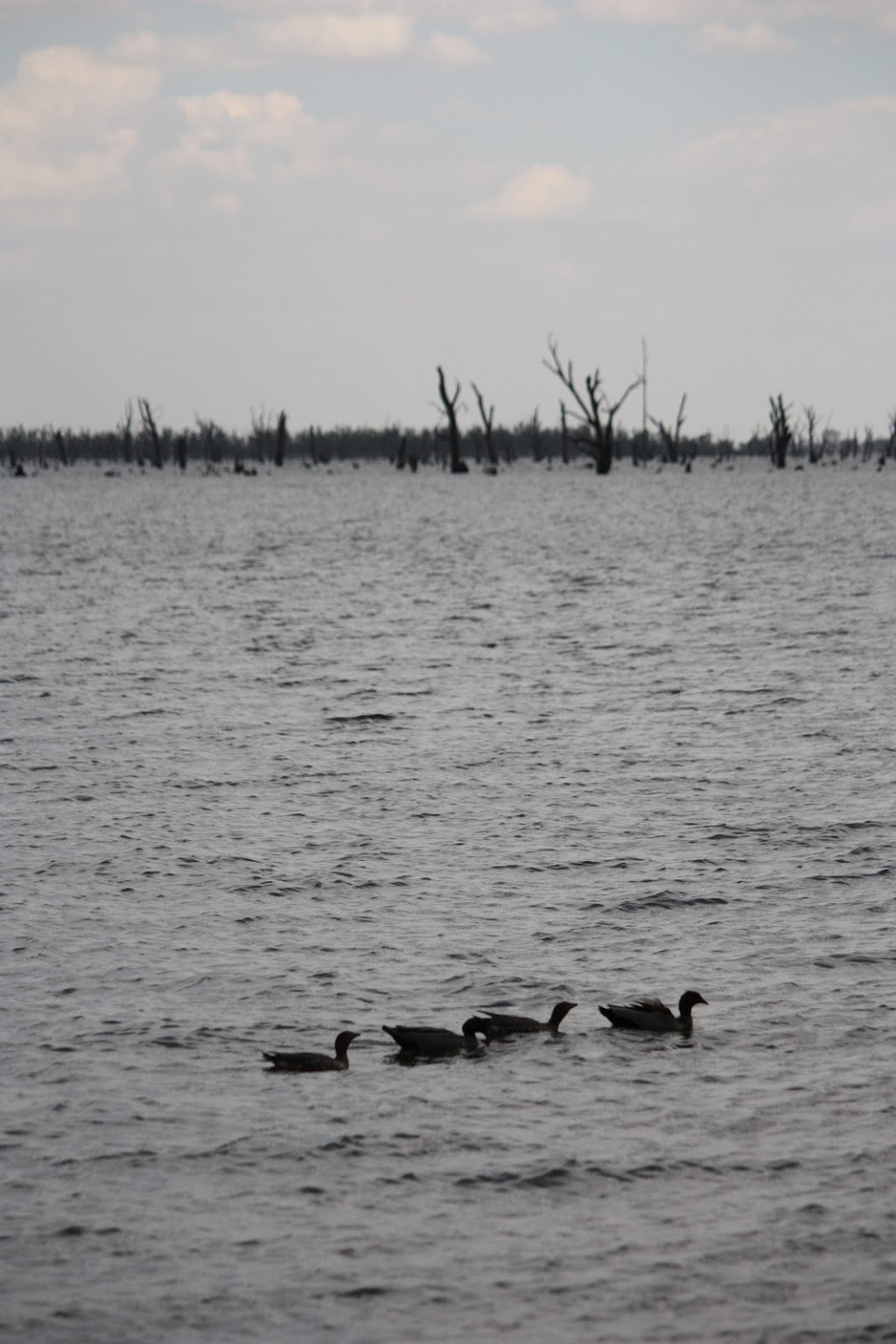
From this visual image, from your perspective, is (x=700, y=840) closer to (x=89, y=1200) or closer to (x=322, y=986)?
(x=322, y=986)

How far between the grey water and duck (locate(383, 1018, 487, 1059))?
0.27 feet

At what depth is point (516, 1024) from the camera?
9.64 meters

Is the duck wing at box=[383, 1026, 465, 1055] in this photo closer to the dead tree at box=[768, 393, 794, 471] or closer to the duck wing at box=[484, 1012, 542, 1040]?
the duck wing at box=[484, 1012, 542, 1040]

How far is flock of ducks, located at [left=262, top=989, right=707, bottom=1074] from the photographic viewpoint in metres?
9.15

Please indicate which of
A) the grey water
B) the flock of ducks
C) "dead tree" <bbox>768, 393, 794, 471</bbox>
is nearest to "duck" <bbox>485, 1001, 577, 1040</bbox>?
the flock of ducks

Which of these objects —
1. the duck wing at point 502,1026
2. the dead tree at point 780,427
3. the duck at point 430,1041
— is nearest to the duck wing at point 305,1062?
the duck at point 430,1041

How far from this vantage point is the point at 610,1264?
22.6ft

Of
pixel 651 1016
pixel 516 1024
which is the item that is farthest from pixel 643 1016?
pixel 516 1024

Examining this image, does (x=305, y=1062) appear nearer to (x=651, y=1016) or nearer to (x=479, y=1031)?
(x=479, y=1031)

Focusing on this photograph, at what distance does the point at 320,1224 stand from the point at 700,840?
778 cm

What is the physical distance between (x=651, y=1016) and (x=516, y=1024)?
825 millimetres

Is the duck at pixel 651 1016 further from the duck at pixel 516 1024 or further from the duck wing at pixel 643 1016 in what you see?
the duck at pixel 516 1024

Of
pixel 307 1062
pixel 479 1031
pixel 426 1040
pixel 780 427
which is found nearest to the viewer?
pixel 307 1062

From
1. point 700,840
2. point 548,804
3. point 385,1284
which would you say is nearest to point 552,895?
point 700,840
